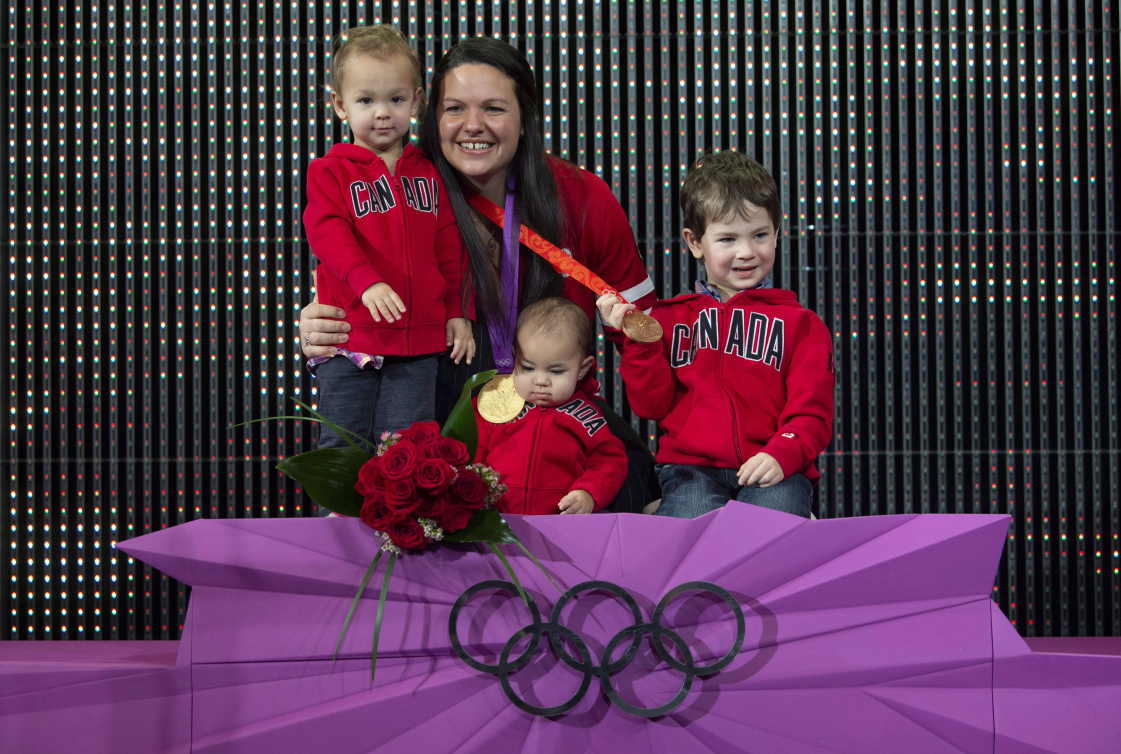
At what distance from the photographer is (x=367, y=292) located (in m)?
1.76

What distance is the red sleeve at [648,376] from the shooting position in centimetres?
175

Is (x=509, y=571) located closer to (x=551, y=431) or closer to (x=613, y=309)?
(x=551, y=431)

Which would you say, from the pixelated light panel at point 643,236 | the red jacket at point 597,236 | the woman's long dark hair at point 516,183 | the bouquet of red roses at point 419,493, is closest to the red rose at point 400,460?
the bouquet of red roses at point 419,493

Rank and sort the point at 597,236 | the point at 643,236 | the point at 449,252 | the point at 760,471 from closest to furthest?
the point at 760,471
the point at 449,252
the point at 597,236
the point at 643,236

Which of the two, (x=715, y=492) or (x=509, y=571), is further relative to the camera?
(x=715, y=492)

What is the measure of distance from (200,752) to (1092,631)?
11.4 feet

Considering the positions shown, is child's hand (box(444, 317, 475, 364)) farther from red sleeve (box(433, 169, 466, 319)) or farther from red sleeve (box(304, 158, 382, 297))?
red sleeve (box(304, 158, 382, 297))

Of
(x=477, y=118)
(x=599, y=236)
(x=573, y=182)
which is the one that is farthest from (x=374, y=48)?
(x=599, y=236)

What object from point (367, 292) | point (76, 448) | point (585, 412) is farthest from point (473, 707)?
point (76, 448)

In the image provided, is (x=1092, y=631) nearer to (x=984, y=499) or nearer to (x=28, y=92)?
(x=984, y=499)

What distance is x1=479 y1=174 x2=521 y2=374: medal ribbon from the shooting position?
6.20 feet

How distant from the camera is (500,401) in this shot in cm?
185

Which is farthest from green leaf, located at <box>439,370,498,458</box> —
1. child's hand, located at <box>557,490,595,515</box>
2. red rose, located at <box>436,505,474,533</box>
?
child's hand, located at <box>557,490,595,515</box>

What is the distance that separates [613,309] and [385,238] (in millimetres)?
516
